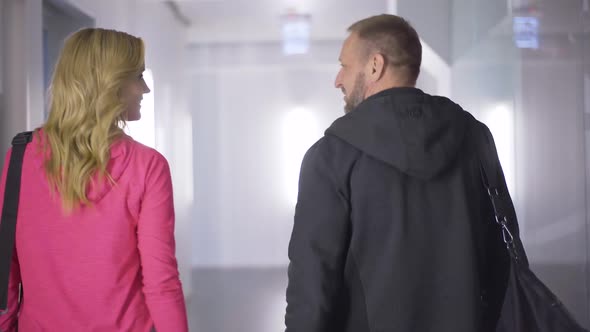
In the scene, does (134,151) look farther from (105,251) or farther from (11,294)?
(11,294)

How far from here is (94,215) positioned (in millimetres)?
1235

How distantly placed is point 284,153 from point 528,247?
2.74 meters

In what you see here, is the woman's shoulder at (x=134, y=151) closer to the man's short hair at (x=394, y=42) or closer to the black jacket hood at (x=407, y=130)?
the black jacket hood at (x=407, y=130)

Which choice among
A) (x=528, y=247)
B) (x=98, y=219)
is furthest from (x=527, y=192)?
(x=98, y=219)

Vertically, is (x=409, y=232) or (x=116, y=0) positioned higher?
(x=116, y=0)

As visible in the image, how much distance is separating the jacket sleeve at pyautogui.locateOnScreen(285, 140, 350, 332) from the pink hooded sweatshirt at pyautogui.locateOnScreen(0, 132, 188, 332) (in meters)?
0.28

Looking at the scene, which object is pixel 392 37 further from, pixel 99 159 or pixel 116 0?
pixel 116 0

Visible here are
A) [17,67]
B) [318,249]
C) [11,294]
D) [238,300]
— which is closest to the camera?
[318,249]

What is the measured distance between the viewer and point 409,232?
120cm

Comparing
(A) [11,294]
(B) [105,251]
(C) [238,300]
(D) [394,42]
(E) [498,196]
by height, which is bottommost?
(C) [238,300]

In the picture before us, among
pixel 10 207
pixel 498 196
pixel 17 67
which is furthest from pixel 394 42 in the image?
pixel 17 67

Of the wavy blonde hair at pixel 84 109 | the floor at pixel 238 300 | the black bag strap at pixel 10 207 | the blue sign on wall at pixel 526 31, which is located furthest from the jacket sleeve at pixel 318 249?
the floor at pixel 238 300

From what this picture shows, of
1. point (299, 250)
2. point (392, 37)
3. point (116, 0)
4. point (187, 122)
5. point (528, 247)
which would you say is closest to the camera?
point (299, 250)

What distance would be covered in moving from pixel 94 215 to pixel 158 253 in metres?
0.16
